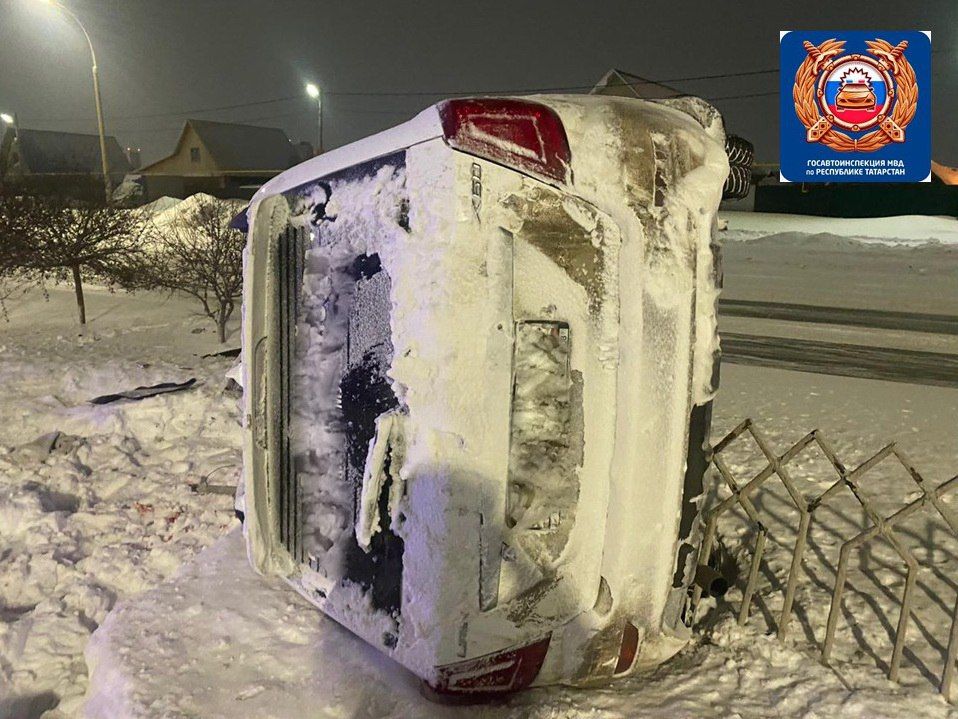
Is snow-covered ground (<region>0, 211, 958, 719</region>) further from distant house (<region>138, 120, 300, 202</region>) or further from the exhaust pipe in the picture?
distant house (<region>138, 120, 300, 202</region>)

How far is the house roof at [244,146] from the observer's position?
145 feet

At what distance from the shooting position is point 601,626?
2086 mm

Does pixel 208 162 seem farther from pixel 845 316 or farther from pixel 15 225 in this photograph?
pixel 845 316

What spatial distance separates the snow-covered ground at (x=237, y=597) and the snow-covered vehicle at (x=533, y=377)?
0.39m

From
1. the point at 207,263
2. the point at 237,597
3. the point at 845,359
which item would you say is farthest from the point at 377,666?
the point at 207,263

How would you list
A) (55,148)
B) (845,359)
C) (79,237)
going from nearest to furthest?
(845,359), (79,237), (55,148)

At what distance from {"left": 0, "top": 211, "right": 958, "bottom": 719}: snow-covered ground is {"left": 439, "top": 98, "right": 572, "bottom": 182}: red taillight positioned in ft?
5.54

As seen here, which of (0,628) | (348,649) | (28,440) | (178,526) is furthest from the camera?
(28,440)

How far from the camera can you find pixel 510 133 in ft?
6.02

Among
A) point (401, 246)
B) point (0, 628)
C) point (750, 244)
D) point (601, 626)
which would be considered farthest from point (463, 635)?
point (750, 244)

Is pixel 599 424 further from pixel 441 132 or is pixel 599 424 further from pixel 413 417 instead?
pixel 441 132

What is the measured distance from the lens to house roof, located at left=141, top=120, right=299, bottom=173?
44312mm

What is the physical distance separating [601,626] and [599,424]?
64 centimetres

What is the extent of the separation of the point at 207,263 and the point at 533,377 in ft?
31.3
